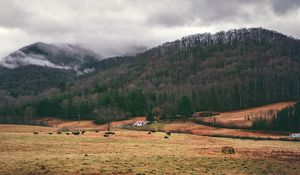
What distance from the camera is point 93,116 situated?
188 meters

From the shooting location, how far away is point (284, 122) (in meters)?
117

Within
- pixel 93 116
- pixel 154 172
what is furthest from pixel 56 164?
pixel 93 116

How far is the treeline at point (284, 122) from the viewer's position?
115250mm

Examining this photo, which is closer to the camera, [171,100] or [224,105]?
[224,105]

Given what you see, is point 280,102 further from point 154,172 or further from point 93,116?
point 154,172

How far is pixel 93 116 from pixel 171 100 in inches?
1714

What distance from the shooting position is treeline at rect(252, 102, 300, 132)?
115250 mm

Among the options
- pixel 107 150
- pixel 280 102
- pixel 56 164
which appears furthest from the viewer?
pixel 280 102

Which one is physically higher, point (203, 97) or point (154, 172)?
point (203, 97)

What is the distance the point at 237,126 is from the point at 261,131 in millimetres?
8976

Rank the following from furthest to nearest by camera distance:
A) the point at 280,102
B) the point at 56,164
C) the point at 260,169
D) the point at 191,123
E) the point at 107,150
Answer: the point at 280,102 → the point at 191,123 → the point at 107,150 → the point at 260,169 → the point at 56,164

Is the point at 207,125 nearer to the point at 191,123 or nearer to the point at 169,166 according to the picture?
the point at 191,123

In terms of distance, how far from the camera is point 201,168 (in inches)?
1542

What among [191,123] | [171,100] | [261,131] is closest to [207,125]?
[191,123]
